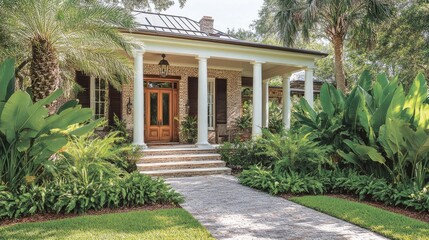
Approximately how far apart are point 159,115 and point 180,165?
4.10 m

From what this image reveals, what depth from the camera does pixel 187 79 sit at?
1393 centimetres

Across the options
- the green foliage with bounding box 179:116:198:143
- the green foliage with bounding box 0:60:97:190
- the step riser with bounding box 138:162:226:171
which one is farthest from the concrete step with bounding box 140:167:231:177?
the green foliage with bounding box 0:60:97:190

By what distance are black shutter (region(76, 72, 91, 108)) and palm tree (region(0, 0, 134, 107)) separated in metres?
3.84

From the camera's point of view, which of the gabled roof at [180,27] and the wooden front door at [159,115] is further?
the wooden front door at [159,115]

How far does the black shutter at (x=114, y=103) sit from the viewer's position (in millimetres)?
12633

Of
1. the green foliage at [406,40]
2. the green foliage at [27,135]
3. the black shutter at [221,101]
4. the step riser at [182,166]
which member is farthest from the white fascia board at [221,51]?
the green foliage at [27,135]

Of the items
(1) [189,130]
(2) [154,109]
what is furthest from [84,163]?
(2) [154,109]

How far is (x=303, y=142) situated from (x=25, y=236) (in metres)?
6.03

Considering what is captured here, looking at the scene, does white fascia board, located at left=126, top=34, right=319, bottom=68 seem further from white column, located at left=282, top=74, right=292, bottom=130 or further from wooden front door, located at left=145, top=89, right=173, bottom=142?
wooden front door, located at left=145, top=89, right=173, bottom=142

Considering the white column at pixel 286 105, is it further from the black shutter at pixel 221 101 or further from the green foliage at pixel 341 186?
the green foliage at pixel 341 186

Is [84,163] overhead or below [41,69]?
below

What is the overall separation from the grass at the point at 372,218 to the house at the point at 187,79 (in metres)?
5.77

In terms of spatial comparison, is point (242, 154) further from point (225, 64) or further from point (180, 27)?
point (180, 27)

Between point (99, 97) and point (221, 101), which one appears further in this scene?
point (221, 101)
